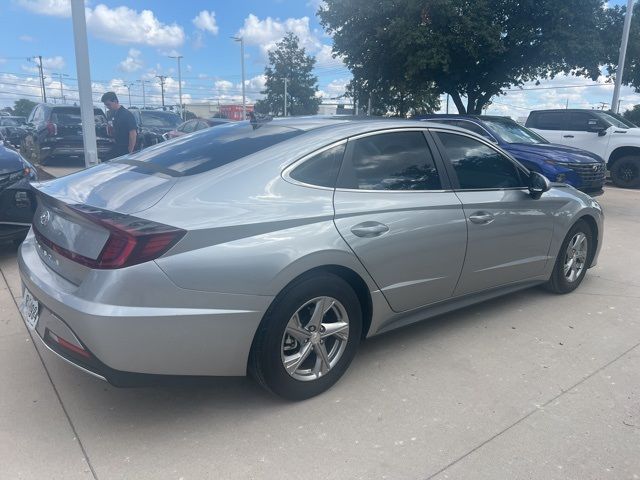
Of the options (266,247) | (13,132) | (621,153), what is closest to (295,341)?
(266,247)

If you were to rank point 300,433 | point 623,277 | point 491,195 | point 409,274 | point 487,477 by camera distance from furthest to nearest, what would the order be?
1. point 623,277
2. point 491,195
3. point 409,274
4. point 300,433
5. point 487,477

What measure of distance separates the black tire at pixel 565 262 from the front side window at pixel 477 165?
2.85ft

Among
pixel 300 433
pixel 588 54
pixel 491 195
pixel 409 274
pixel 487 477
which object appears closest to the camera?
pixel 487 477

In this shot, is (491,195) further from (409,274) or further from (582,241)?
(582,241)

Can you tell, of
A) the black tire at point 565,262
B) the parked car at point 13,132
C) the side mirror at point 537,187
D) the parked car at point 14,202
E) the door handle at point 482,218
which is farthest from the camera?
the parked car at point 13,132

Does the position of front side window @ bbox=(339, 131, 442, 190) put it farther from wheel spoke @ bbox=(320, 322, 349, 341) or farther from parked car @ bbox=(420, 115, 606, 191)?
parked car @ bbox=(420, 115, 606, 191)

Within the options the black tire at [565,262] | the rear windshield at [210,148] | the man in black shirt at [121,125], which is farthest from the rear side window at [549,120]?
the rear windshield at [210,148]

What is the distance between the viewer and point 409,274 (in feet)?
10.9

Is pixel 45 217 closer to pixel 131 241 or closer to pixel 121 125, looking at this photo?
pixel 131 241

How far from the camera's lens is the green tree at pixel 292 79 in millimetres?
71750

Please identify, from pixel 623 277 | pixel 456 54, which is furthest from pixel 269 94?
pixel 623 277

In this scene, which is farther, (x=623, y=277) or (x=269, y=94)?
(x=269, y=94)

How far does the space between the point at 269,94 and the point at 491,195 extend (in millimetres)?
72736

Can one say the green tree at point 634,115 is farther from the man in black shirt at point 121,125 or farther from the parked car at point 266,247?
the parked car at point 266,247
